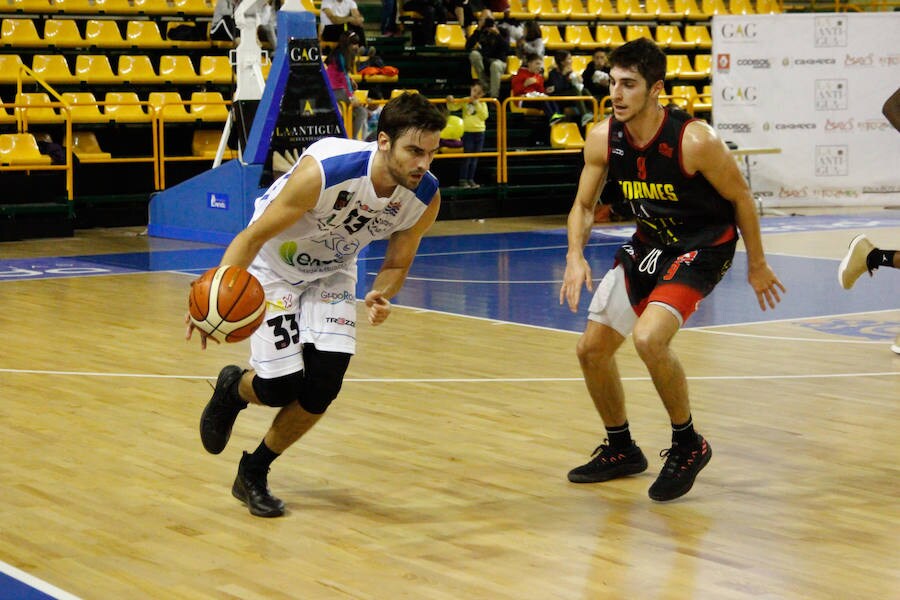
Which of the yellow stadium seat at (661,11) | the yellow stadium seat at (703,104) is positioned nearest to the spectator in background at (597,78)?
the yellow stadium seat at (703,104)

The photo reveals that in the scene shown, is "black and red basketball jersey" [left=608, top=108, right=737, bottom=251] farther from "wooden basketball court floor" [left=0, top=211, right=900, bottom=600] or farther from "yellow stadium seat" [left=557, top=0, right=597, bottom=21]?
"yellow stadium seat" [left=557, top=0, right=597, bottom=21]

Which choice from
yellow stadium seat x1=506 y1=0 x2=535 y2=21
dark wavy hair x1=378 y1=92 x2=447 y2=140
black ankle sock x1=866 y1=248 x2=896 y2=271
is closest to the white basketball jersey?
dark wavy hair x1=378 y1=92 x2=447 y2=140

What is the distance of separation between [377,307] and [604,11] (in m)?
20.4

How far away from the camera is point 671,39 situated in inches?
964

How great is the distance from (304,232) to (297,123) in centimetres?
941

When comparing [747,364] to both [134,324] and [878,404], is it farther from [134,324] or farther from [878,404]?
[134,324]

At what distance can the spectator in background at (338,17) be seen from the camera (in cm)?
1870

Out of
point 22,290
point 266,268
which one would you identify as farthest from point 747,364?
point 22,290

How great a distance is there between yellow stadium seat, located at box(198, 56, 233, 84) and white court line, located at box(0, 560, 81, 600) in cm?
1519

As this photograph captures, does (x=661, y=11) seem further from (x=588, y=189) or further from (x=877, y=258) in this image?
(x=588, y=189)

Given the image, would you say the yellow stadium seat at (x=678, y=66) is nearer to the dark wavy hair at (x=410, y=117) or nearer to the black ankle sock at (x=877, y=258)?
the black ankle sock at (x=877, y=258)

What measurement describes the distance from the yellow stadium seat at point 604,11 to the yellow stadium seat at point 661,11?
732mm

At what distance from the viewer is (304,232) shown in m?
5.33

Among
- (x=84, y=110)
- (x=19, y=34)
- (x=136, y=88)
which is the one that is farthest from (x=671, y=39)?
Result: (x=19, y=34)
